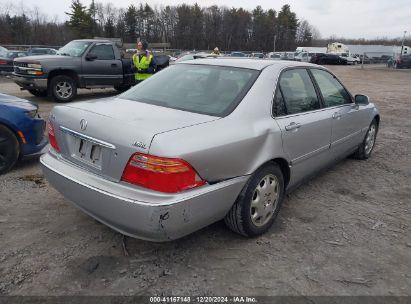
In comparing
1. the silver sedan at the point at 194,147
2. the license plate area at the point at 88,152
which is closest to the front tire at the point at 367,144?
the silver sedan at the point at 194,147

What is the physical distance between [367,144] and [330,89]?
1721 millimetres

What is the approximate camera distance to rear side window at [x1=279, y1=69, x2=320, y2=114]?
10.9 feet

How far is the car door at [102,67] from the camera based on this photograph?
1014 cm

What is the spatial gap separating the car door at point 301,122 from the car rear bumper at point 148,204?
2.49ft

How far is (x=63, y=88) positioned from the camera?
386 inches

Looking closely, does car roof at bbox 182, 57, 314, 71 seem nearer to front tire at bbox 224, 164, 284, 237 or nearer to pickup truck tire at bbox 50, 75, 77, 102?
front tire at bbox 224, 164, 284, 237

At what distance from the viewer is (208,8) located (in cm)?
9638

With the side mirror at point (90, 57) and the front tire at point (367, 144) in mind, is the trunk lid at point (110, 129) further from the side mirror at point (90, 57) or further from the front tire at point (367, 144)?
the side mirror at point (90, 57)

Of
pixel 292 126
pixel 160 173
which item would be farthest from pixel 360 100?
pixel 160 173

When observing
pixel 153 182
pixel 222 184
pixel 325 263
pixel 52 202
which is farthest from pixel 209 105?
pixel 52 202

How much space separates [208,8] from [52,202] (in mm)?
100965

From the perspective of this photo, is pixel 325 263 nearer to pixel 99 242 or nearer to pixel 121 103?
pixel 99 242

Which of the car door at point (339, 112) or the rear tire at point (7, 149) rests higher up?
the car door at point (339, 112)

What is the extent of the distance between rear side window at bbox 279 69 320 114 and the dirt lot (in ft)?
3.49
